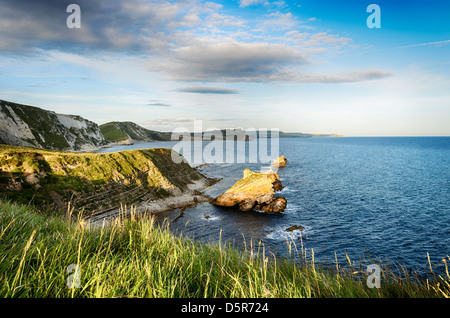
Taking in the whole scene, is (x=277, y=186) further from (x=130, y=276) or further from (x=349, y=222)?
(x=130, y=276)

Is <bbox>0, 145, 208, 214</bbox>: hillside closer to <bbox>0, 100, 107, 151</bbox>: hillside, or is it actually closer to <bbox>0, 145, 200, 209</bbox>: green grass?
<bbox>0, 145, 200, 209</bbox>: green grass

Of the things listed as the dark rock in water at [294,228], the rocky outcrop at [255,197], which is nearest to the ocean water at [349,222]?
the dark rock in water at [294,228]

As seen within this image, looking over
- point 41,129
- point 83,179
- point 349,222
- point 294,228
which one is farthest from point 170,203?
point 41,129

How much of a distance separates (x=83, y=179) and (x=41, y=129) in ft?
364

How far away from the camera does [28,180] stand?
40750 mm

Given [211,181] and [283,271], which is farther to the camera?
[211,181]

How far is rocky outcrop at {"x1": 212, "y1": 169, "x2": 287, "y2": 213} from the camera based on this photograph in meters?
48.8

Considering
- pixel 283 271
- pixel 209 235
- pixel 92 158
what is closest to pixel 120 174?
pixel 92 158

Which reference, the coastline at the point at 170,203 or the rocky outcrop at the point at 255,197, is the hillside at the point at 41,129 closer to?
the coastline at the point at 170,203

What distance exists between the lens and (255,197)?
5081 centimetres

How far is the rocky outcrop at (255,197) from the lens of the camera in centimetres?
4881
